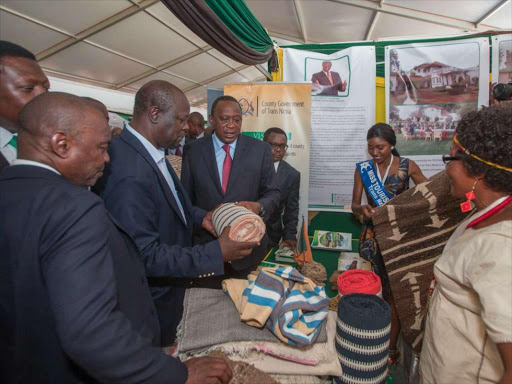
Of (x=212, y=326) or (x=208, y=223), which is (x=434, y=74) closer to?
(x=208, y=223)

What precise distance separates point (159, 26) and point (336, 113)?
5.26m

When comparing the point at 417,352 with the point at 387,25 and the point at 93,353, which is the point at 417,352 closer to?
the point at 93,353

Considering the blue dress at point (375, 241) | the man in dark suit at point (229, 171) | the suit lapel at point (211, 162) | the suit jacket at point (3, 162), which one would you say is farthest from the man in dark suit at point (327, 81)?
the suit jacket at point (3, 162)

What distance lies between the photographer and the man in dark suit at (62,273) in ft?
2.17

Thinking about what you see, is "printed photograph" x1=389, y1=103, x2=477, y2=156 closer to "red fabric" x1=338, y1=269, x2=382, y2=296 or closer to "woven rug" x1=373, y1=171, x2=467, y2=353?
"woven rug" x1=373, y1=171, x2=467, y2=353

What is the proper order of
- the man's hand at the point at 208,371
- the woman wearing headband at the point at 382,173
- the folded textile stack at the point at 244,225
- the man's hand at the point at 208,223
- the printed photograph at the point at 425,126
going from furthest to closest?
the printed photograph at the point at 425,126 → the woman wearing headband at the point at 382,173 → the man's hand at the point at 208,223 → the folded textile stack at the point at 244,225 → the man's hand at the point at 208,371

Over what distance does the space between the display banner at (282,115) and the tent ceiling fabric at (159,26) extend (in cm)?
291

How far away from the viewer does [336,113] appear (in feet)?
12.3

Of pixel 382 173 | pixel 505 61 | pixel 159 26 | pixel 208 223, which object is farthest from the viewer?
pixel 159 26

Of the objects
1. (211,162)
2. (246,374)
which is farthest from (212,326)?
(211,162)

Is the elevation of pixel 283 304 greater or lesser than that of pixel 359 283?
greater

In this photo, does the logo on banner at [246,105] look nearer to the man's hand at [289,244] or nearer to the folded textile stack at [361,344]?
the man's hand at [289,244]

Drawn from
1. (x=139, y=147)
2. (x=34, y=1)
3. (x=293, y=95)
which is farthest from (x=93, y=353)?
(x=34, y=1)

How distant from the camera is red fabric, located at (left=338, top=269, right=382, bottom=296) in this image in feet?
4.56
